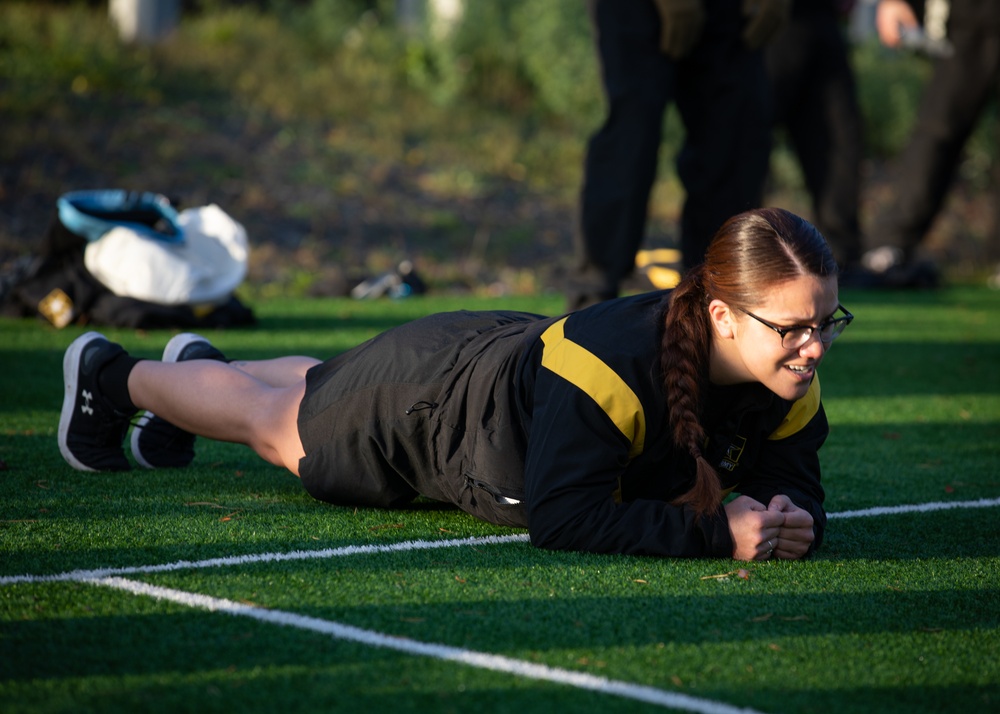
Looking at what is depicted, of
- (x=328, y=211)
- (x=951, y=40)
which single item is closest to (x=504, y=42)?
(x=328, y=211)

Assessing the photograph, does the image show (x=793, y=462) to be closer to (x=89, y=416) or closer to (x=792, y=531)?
(x=792, y=531)

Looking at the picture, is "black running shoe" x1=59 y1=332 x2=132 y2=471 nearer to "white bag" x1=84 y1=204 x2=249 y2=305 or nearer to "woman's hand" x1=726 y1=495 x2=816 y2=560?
"woman's hand" x1=726 y1=495 x2=816 y2=560

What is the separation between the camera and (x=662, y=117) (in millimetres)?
5945

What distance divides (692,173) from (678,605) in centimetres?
407

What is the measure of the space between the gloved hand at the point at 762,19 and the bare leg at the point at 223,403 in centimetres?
354

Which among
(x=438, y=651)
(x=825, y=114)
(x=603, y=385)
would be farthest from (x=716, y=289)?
(x=825, y=114)

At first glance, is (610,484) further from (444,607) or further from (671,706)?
(671,706)

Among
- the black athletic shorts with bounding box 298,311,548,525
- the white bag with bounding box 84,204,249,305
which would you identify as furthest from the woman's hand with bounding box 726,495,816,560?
the white bag with bounding box 84,204,249,305

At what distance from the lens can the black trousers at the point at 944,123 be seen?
377 inches

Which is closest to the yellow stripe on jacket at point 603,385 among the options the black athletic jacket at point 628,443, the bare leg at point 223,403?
the black athletic jacket at point 628,443

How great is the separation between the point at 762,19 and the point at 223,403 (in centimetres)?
370

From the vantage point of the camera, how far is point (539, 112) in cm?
1516

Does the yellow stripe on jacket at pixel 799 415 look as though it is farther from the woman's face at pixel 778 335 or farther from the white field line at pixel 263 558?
the white field line at pixel 263 558

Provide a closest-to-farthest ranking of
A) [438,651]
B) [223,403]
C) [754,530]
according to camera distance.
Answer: [438,651]
[754,530]
[223,403]
